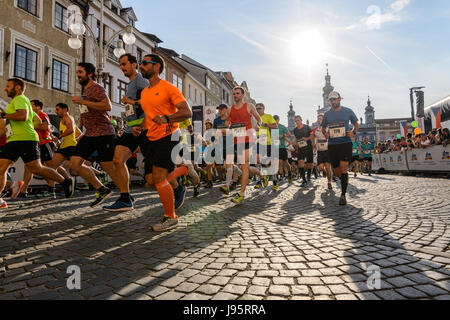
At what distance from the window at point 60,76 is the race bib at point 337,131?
55.7 ft

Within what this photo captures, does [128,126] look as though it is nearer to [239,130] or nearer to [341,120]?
[239,130]

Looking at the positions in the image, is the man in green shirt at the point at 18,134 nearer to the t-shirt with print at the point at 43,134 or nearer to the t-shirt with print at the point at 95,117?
the t-shirt with print at the point at 95,117

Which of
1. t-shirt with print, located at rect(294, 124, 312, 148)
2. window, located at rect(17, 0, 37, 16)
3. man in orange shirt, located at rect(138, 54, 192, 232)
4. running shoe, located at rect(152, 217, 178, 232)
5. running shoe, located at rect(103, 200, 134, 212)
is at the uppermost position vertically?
window, located at rect(17, 0, 37, 16)

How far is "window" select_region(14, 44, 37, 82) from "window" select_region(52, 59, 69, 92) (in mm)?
1211

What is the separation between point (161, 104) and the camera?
3.37 meters

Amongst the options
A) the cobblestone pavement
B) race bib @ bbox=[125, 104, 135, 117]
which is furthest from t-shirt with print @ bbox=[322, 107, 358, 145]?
race bib @ bbox=[125, 104, 135, 117]

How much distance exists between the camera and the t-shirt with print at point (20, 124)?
15.3 feet

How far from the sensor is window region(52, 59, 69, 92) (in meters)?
17.1

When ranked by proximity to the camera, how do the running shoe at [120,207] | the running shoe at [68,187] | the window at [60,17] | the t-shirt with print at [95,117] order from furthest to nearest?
the window at [60,17], the running shoe at [68,187], the t-shirt with print at [95,117], the running shoe at [120,207]

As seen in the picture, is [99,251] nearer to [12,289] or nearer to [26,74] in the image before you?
[12,289]

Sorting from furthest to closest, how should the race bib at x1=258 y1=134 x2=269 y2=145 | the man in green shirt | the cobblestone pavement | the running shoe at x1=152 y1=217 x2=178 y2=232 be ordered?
the race bib at x1=258 y1=134 x2=269 y2=145, the man in green shirt, the running shoe at x1=152 y1=217 x2=178 y2=232, the cobblestone pavement

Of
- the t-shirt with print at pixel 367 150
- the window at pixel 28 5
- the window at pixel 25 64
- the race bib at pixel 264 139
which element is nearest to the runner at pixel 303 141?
the race bib at pixel 264 139

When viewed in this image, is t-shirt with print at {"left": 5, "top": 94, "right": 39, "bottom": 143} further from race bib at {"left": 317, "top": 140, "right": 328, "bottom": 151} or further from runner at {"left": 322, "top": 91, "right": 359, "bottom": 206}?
race bib at {"left": 317, "top": 140, "right": 328, "bottom": 151}
